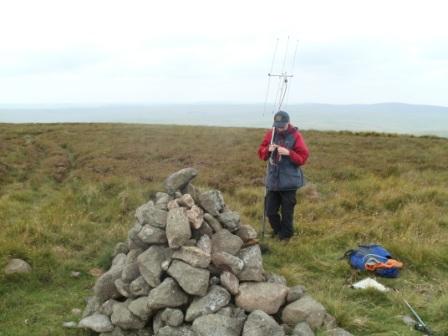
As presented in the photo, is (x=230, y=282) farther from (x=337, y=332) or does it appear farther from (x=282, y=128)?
(x=282, y=128)

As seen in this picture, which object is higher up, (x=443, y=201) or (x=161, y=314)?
(x=443, y=201)

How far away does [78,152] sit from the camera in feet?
73.0

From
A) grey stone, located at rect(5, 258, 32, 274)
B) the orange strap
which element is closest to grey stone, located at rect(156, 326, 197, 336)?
grey stone, located at rect(5, 258, 32, 274)

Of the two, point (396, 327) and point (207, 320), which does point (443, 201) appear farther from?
point (207, 320)

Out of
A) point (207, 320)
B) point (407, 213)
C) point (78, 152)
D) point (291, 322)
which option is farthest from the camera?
point (78, 152)

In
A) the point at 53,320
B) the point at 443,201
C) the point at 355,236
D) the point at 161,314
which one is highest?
the point at 443,201

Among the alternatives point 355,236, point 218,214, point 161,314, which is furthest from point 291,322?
point 355,236

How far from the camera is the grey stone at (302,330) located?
233 inches

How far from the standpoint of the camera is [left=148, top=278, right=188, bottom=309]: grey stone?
6344 millimetres

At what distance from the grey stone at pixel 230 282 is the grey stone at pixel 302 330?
3.29 feet

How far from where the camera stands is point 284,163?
9.51 metres

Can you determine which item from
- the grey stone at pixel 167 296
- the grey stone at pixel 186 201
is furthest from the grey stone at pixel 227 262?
the grey stone at pixel 186 201

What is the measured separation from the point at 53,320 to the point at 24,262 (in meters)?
2.08

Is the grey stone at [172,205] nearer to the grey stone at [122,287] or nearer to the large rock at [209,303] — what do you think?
the grey stone at [122,287]
